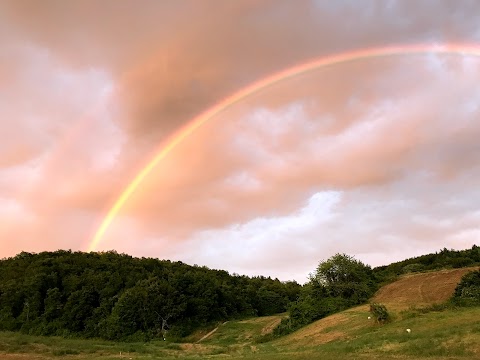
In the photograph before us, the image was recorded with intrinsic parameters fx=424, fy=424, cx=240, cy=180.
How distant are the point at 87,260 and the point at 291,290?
188 ft

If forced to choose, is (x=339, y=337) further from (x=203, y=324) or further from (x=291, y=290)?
(x=291, y=290)

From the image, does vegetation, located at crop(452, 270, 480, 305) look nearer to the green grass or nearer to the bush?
the green grass

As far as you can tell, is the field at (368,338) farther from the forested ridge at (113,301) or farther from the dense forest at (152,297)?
the forested ridge at (113,301)

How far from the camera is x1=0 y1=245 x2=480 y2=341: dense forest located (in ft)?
197

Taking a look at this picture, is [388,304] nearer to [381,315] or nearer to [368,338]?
[381,315]

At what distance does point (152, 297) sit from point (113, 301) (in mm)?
11303

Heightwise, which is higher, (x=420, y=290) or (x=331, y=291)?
(x=331, y=291)

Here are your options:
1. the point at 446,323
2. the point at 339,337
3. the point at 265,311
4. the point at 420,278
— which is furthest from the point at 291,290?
the point at 446,323

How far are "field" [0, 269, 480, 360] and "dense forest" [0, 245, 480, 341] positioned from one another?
17.8 ft

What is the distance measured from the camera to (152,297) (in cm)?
7912

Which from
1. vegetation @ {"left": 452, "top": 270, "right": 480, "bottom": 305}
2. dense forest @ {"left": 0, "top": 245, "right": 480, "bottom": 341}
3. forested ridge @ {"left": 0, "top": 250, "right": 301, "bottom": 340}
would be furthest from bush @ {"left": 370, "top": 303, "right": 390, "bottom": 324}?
forested ridge @ {"left": 0, "top": 250, "right": 301, "bottom": 340}

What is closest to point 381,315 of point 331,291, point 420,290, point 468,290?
point 468,290

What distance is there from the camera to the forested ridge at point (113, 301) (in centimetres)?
7831

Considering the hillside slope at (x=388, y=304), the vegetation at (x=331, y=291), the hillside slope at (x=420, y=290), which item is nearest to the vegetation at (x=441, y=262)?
the vegetation at (x=331, y=291)
